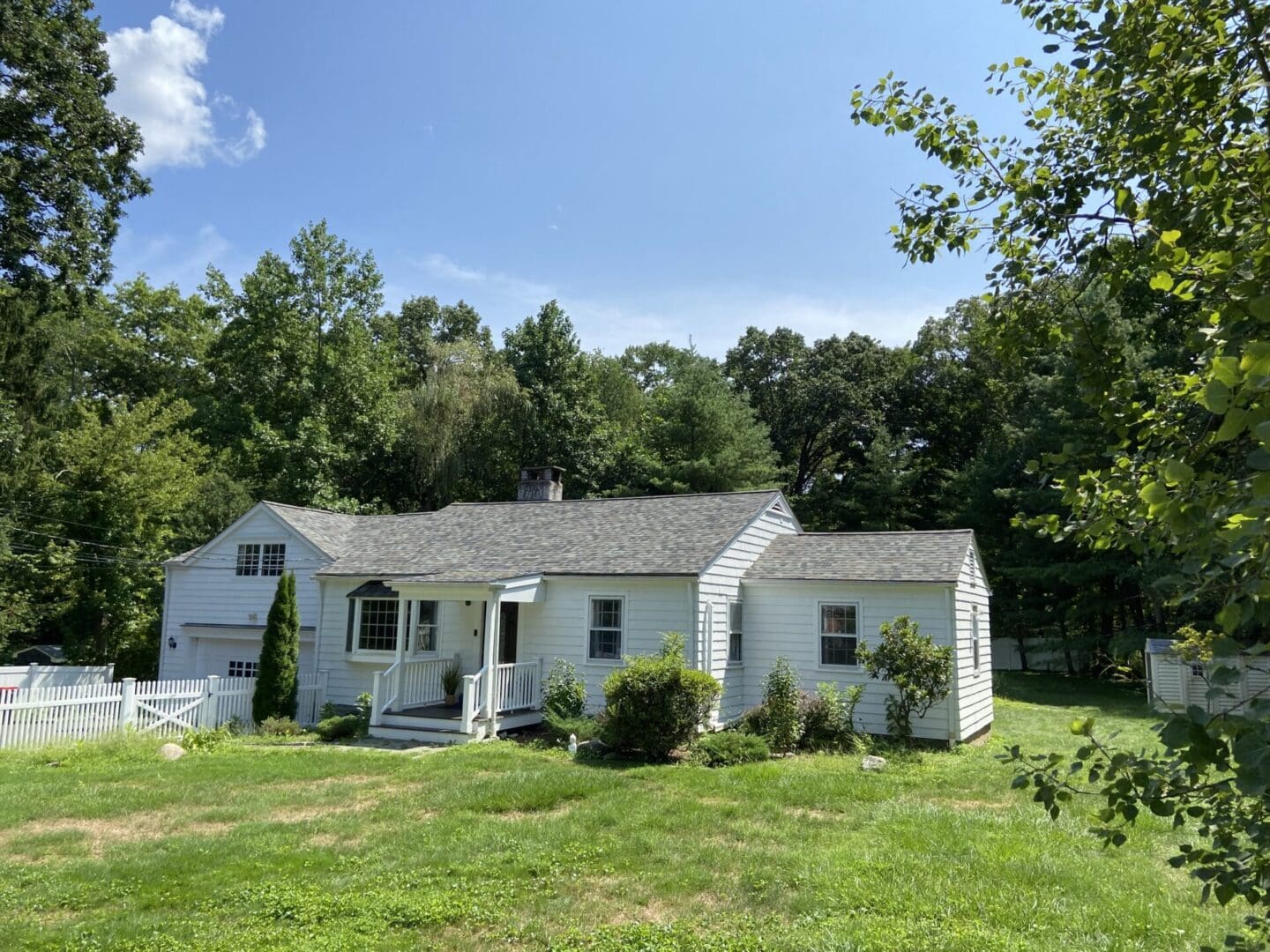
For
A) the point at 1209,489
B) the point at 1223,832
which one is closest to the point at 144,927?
the point at 1223,832

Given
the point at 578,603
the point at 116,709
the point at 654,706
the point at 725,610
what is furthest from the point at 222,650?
the point at 654,706

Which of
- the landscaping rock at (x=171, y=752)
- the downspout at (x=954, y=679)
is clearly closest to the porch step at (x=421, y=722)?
the landscaping rock at (x=171, y=752)

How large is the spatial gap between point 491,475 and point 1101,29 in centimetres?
3193

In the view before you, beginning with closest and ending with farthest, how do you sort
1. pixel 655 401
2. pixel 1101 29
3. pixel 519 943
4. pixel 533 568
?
pixel 1101 29
pixel 519 943
pixel 533 568
pixel 655 401

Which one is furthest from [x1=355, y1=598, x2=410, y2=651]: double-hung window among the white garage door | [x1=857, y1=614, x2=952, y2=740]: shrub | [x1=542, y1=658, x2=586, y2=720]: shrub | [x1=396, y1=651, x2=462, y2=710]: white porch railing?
[x1=857, y1=614, x2=952, y2=740]: shrub

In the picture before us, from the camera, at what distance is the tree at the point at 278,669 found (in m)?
16.1

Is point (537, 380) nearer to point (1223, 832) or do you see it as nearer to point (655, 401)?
point (655, 401)

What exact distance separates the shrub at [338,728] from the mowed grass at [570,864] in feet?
12.0

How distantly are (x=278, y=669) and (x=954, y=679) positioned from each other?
1301cm

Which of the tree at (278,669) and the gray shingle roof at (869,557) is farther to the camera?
the tree at (278,669)

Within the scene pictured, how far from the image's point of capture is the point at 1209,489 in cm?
169

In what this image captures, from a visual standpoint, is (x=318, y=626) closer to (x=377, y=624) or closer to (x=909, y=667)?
(x=377, y=624)

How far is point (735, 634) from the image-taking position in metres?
15.7

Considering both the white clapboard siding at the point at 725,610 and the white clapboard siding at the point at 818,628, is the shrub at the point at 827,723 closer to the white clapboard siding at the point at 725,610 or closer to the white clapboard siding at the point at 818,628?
the white clapboard siding at the point at 818,628
